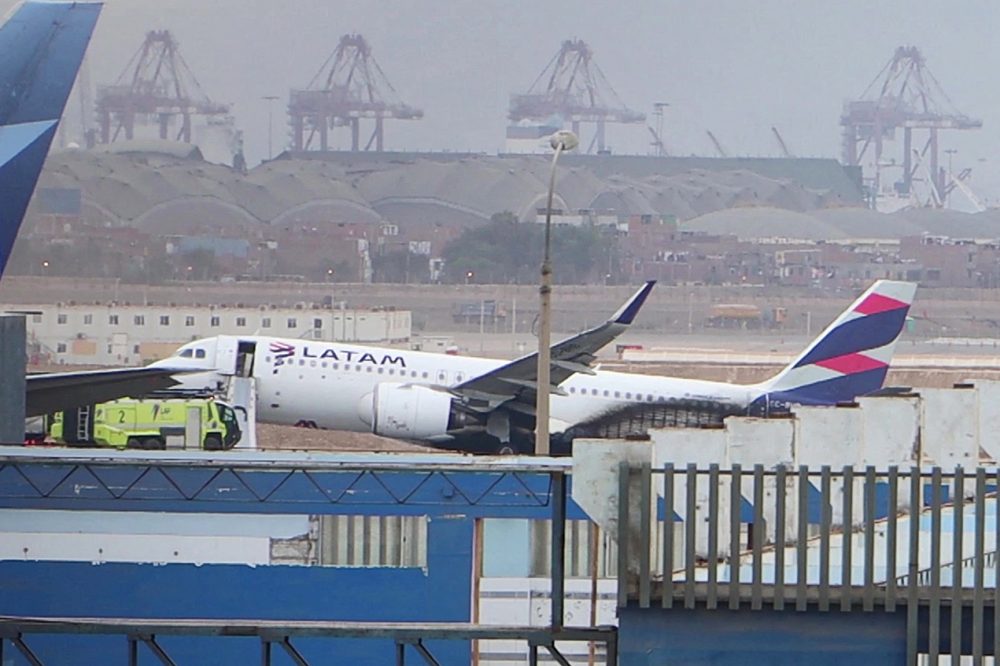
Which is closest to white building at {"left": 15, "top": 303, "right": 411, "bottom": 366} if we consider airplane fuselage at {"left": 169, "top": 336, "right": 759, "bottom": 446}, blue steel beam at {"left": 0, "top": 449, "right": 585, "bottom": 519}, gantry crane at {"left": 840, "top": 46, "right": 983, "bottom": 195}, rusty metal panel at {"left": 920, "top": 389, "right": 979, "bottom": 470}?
airplane fuselage at {"left": 169, "top": 336, "right": 759, "bottom": 446}

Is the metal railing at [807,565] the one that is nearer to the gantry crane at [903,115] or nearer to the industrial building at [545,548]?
the industrial building at [545,548]

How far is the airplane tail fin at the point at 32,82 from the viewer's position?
42.2ft

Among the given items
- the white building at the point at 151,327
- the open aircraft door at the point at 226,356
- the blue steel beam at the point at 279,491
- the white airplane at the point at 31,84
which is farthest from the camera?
the white building at the point at 151,327

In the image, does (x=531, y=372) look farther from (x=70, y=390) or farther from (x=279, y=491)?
(x=279, y=491)

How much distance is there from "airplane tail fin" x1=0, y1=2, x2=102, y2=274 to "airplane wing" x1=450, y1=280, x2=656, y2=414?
11.1m

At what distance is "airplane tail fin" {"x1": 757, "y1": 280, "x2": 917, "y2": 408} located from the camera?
26344 millimetres

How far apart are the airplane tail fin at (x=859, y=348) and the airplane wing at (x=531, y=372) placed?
2.80 m

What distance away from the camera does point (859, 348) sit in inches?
1043

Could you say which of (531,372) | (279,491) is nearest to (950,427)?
(279,491)

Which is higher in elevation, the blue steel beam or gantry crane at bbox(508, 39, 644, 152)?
gantry crane at bbox(508, 39, 644, 152)

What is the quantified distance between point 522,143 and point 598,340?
68196mm

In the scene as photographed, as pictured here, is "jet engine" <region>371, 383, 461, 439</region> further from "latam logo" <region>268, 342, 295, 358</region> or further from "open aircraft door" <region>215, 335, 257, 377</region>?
"open aircraft door" <region>215, 335, 257, 377</region>

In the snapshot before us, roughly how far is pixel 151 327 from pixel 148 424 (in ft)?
67.2

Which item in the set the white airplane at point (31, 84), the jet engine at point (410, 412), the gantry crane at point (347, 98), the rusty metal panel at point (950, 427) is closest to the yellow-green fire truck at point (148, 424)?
the jet engine at point (410, 412)
